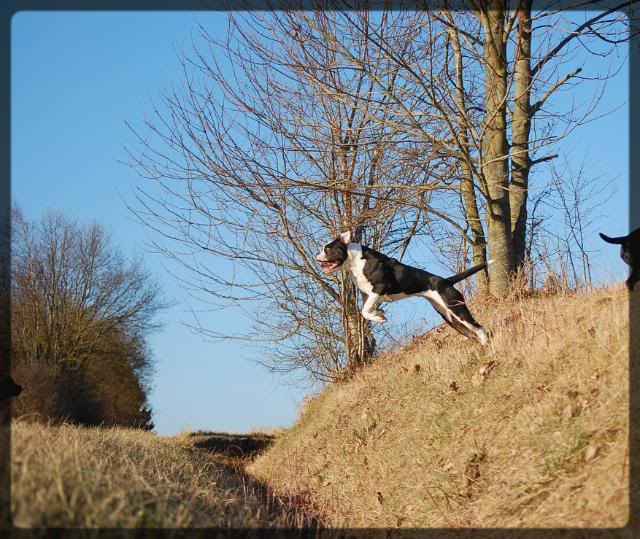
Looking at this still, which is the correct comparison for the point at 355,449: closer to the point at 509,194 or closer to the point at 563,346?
the point at 563,346

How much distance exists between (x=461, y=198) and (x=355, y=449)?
6657 millimetres

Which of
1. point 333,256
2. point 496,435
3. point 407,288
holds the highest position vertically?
point 333,256

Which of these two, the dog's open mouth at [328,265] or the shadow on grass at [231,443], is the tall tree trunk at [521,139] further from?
the shadow on grass at [231,443]

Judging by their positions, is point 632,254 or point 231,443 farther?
point 231,443

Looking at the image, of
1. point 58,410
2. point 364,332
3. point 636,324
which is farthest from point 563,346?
point 58,410

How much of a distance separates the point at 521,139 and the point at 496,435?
23.7ft

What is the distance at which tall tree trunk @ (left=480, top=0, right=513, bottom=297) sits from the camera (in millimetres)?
11547

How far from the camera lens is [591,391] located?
6.05 metres

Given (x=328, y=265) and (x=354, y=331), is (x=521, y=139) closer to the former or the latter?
(x=354, y=331)

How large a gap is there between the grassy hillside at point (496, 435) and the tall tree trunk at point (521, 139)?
252 cm

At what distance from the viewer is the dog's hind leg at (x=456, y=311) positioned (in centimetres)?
867

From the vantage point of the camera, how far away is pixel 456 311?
8.74 m

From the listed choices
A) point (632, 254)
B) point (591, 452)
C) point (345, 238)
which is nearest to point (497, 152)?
point (632, 254)

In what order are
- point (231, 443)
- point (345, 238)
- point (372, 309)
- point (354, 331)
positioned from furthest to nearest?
point (231, 443) → point (354, 331) → point (345, 238) → point (372, 309)
